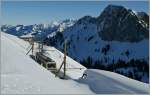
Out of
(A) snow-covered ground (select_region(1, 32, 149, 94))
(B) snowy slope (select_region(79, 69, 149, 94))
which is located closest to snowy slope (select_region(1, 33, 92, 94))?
(A) snow-covered ground (select_region(1, 32, 149, 94))

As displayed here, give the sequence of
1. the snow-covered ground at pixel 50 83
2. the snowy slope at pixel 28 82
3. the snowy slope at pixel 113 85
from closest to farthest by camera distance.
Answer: the snowy slope at pixel 28 82, the snow-covered ground at pixel 50 83, the snowy slope at pixel 113 85

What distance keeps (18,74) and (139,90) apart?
235 inches

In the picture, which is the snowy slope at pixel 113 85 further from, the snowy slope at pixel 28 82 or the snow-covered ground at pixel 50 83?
the snowy slope at pixel 28 82

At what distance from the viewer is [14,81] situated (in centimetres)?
1611

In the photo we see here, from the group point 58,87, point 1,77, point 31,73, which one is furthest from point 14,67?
point 58,87

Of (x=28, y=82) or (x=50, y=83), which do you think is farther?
(x=50, y=83)

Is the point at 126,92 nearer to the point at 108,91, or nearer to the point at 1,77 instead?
the point at 108,91

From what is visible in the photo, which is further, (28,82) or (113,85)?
(113,85)

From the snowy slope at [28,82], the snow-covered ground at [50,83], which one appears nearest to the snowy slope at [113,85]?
the snow-covered ground at [50,83]

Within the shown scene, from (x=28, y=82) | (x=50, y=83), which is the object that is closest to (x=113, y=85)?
(x=50, y=83)

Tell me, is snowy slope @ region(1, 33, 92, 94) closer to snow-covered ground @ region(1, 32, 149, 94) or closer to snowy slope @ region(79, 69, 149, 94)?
snow-covered ground @ region(1, 32, 149, 94)

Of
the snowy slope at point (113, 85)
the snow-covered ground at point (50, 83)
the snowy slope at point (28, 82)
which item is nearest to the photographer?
the snowy slope at point (28, 82)

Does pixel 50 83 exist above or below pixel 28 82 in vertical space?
below

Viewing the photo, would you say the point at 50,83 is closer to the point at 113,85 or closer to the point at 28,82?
the point at 28,82
